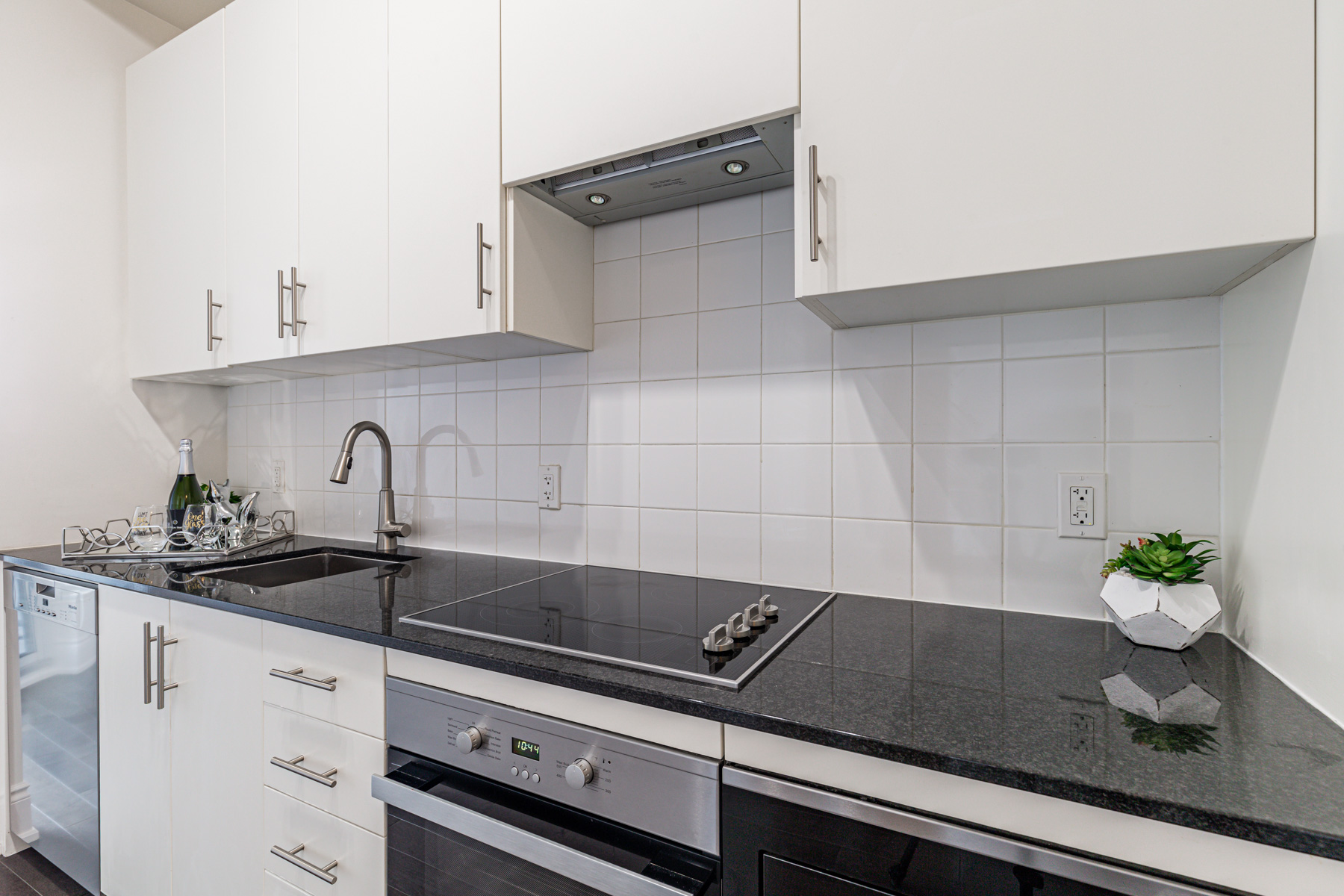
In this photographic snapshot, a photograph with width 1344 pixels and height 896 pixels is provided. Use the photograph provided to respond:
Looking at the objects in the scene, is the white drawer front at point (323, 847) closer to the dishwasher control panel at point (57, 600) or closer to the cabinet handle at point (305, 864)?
the cabinet handle at point (305, 864)

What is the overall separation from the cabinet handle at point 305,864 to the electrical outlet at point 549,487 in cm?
85

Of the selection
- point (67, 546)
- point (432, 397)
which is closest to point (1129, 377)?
point (432, 397)

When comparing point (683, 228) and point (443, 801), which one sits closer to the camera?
point (443, 801)

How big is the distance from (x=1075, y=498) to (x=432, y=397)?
1.64m

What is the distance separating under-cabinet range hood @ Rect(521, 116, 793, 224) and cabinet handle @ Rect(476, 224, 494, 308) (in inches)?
5.4

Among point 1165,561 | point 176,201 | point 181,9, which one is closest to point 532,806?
point 1165,561

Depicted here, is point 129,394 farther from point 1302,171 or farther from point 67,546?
point 1302,171

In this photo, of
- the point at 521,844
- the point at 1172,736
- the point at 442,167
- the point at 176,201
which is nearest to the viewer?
the point at 1172,736

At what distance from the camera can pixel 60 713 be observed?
1701 mm

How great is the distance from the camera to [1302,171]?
2.37 feet

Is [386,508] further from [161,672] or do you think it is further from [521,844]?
[521,844]

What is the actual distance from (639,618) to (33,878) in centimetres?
210

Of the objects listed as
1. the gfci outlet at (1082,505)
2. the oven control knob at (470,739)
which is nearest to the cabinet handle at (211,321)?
the oven control knob at (470,739)

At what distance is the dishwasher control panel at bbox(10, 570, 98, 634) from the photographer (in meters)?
1.58
